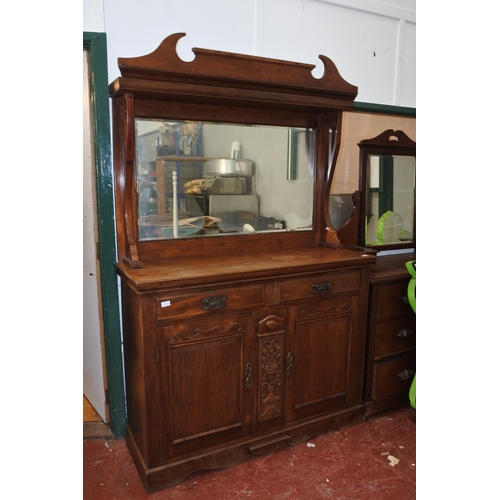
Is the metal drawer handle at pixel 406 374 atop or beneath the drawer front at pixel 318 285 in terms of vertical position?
beneath

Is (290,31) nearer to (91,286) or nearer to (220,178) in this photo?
(220,178)

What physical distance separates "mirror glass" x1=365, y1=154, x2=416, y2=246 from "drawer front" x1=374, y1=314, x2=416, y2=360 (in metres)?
0.62

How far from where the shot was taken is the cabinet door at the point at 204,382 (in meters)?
2.01

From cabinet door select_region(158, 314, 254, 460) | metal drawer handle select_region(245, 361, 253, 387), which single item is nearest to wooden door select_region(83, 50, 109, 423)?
cabinet door select_region(158, 314, 254, 460)

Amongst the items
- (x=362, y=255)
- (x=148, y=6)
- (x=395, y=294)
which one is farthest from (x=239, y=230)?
(x=148, y=6)

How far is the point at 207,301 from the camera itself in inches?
79.5

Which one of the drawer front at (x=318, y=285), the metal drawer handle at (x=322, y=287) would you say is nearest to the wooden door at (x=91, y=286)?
the drawer front at (x=318, y=285)

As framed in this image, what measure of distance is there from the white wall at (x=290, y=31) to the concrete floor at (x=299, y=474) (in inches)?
81.6

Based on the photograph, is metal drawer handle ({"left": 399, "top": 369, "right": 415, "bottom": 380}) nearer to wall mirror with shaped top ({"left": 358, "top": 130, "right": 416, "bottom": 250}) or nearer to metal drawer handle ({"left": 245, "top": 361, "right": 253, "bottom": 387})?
wall mirror with shaped top ({"left": 358, "top": 130, "right": 416, "bottom": 250})

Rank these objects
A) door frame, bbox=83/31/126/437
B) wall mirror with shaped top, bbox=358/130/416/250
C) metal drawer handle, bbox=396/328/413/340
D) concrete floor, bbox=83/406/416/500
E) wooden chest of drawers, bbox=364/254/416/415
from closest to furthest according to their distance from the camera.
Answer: concrete floor, bbox=83/406/416/500 → door frame, bbox=83/31/126/437 → wooden chest of drawers, bbox=364/254/416/415 → metal drawer handle, bbox=396/328/413/340 → wall mirror with shaped top, bbox=358/130/416/250

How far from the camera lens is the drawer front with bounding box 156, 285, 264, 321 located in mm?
1943

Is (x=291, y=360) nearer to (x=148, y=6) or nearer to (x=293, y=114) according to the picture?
(x=293, y=114)

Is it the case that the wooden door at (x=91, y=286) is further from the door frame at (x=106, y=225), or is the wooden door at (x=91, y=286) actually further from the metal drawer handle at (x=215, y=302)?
the metal drawer handle at (x=215, y=302)

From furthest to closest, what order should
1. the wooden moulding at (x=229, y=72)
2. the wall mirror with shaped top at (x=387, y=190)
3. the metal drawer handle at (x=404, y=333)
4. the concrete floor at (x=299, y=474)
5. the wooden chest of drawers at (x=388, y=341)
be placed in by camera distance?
the wall mirror with shaped top at (x=387, y=190), the metal drawer handle at (x=404, y=333), the wooden chest of drawers at (x=388, y=341), the concrete floor at (x=299, y=474), the wooden moulding at (x=229, y=72)
